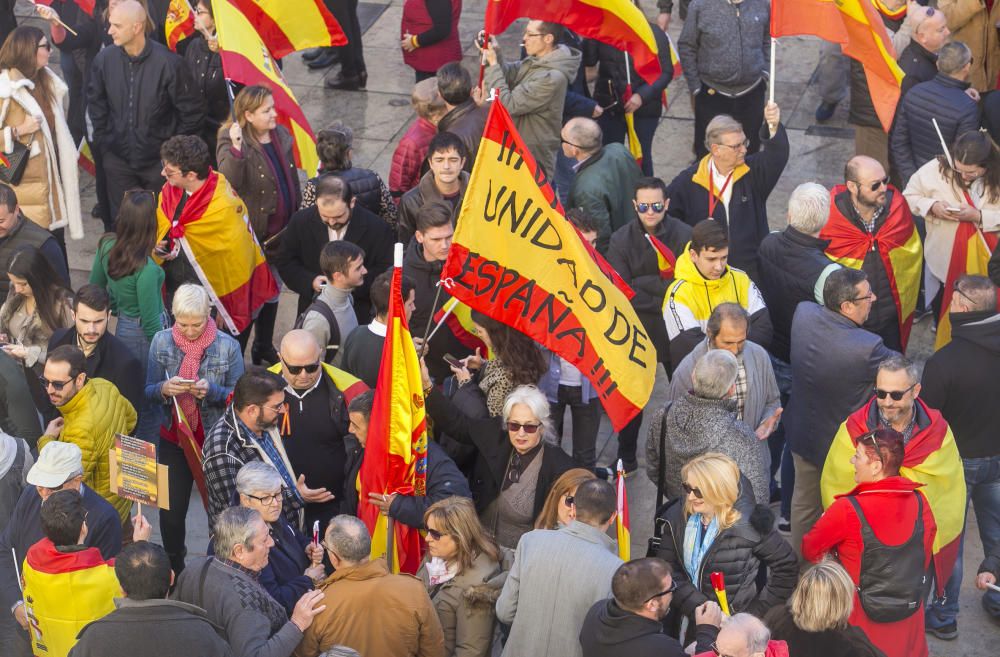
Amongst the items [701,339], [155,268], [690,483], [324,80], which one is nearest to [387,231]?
[155,268]

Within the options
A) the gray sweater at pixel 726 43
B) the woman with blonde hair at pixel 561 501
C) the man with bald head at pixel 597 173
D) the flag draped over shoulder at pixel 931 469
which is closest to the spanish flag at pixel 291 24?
the man with bald head at pixel 597 173

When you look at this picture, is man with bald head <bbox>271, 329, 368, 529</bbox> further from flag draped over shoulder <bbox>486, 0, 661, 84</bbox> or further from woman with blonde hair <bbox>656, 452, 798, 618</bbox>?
flag draped over shoulder <bbox>486, 0, 661, 84</bbox>

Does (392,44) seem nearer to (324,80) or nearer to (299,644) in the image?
(324,80)

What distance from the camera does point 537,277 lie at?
7.52 metres

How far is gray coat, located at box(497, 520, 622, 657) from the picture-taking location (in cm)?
653

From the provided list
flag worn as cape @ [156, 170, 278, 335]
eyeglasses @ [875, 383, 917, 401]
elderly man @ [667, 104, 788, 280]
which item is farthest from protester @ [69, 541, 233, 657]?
elderly man @ [667, 104, 788, 280]

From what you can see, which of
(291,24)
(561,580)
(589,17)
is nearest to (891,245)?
(589,17)

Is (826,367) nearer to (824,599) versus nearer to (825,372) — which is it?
(825,372)

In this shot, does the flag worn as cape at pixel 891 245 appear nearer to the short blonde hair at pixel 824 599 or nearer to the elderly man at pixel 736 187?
the elderly man at pixel 736 187

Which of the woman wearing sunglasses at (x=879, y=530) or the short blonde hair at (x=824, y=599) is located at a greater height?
the short blonde hair at (x=824, y=599)

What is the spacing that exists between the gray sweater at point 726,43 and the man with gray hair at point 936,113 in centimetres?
143

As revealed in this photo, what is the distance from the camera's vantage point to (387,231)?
953 centimetres

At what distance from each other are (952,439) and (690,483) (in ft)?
4.95

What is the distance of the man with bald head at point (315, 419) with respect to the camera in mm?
7832
